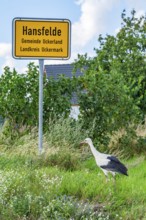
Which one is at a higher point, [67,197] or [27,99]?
[27,99]

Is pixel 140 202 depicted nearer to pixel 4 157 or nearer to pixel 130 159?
pixel 4 157

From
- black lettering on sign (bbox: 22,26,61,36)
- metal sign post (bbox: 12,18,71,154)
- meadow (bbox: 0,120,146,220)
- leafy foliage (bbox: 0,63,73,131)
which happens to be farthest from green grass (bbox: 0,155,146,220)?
leafy foliage (bbox: 0,63,73,131)

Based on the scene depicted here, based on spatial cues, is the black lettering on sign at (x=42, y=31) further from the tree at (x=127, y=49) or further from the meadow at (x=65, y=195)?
the tree at (x=127, y=49)

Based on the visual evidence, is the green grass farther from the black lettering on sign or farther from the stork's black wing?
the black lettering on sign

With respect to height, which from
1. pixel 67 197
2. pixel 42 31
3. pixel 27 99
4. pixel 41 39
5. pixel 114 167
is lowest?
pixel 67 197

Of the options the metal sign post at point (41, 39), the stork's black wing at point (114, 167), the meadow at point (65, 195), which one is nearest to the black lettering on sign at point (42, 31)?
the metal sign post at point (41, 39)

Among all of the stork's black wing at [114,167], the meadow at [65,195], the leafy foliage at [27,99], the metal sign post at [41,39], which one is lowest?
the meadow at [65,195]

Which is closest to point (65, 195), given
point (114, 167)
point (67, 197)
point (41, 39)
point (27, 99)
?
point (67, 197)

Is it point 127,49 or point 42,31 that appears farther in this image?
point 127,49

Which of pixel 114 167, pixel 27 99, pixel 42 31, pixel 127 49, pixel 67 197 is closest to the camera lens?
pixel 67 197

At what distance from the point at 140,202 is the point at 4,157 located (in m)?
4.01

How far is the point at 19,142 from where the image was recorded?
1294cm

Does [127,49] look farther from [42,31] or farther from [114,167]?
[114,167]

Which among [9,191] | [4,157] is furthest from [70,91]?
[9,191]
